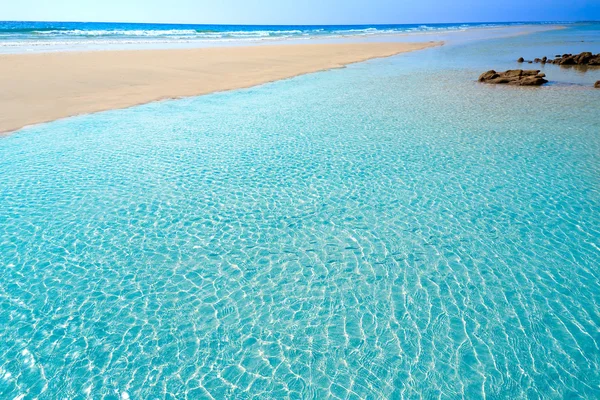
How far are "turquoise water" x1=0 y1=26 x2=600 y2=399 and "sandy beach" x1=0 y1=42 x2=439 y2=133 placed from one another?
3920mm

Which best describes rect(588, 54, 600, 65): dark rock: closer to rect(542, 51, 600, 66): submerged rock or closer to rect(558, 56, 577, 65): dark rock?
rect(542, 51, 600, 66): submerged rock

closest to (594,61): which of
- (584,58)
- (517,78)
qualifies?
(584,58)

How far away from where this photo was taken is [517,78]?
1878 cm

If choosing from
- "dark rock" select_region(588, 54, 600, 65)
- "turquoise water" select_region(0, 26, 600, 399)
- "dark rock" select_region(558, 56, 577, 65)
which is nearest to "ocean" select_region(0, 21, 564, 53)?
"turquoise water" select_region(0, 26, 600, 399)

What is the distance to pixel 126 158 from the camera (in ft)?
32.4

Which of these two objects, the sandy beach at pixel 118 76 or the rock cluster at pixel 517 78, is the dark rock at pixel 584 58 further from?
the sandy beach at pixel 118 76

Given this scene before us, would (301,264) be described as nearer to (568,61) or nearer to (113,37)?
(568,61)

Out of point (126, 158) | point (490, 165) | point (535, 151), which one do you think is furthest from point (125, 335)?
point (535, 151)

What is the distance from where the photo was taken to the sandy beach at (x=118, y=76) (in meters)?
14.7

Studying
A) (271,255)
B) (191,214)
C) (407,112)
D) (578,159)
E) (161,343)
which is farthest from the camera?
(407,112)

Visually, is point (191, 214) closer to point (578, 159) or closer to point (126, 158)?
point (126, 158)

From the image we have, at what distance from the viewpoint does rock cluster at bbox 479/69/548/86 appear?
18.4 metres

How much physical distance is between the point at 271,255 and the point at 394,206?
110 inches

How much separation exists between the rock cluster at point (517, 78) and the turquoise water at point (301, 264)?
8.22 m
